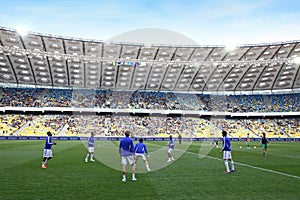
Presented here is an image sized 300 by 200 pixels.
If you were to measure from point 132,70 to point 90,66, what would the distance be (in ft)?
32.0

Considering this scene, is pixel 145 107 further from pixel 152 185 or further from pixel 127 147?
pixel 152 185

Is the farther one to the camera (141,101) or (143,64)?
(141,101)

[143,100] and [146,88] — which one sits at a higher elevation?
[146,88]

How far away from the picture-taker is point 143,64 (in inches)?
2160

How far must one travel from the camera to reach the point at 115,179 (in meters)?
11.8

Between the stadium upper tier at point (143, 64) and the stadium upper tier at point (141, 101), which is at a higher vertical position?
the stadium upper tier at point (143, 64)

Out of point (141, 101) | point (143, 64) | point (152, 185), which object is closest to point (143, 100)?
point (141, 101)

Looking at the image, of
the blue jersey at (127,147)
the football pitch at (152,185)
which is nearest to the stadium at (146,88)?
the football pitch at (152,185)

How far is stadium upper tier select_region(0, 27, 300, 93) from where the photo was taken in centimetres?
4994

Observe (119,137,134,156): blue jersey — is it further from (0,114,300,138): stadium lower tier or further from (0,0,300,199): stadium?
(0,114,300,138): stadium lower tier

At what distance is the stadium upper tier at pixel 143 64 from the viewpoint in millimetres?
49938

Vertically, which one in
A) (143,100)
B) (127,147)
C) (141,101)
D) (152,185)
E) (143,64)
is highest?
(143,64)

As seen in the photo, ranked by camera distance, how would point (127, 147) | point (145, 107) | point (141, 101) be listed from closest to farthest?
point (127, 147)
point (145, 107)
point (141, 101)

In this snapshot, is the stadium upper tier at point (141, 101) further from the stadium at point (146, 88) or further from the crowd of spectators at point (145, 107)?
the stadium at point (146, 88)
